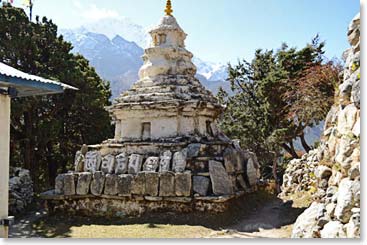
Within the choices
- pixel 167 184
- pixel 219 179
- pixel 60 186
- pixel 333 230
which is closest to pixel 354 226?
pixel 333 230

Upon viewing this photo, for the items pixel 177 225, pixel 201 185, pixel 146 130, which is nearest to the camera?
pixel 177 225

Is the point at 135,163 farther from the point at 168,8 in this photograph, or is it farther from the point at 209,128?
the point at 168,8

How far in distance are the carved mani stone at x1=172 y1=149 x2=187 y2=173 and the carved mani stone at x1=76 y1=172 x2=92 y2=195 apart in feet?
4.82

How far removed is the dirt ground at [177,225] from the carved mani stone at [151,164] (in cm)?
73

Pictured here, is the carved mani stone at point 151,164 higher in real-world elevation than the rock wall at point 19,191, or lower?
higher

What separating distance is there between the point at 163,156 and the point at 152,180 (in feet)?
1.48

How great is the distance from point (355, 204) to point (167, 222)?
10.9ft

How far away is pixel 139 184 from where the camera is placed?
697 centimetres

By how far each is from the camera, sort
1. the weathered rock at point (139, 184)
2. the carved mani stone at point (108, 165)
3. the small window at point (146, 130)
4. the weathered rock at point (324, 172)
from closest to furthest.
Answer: the weathered rock at point (324, 172)
the weathered rock at point (139, 184)
the carved mani stone at point (108, 165)
the small window at point (146, 130)

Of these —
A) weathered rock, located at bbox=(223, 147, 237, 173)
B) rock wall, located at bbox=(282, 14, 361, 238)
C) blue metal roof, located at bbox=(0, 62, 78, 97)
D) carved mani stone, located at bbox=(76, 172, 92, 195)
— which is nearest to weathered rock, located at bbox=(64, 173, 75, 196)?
carved mani stone, located at bbox=(76, 172, 92, 195)

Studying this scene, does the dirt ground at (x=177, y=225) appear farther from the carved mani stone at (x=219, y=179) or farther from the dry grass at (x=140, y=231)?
the carved mani stone at (x=219, y=179)

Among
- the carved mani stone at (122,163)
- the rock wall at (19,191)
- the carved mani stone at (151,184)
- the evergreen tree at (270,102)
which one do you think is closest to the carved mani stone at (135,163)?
the carved mani stone at (122,163)

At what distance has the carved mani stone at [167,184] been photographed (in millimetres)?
6789

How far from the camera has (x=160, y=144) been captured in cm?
735
